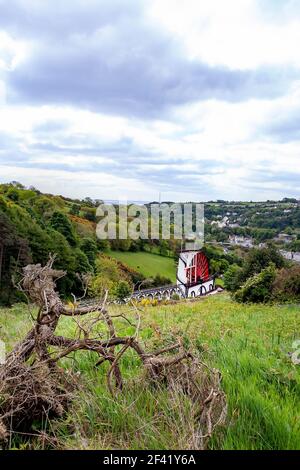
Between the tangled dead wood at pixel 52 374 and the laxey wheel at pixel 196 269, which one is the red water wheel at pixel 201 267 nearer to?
the laxey wheel at pixel 196 269

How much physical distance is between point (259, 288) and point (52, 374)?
15.3m

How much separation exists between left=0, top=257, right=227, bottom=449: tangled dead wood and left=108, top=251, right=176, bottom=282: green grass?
54244 mm

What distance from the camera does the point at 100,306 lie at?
2.71m

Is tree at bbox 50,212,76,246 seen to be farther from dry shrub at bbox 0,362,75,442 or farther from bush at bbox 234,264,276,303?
dry shrub at bbox 0,362,75,442

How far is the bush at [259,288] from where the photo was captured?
649 inches

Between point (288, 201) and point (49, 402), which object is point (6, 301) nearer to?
point (49, 402)

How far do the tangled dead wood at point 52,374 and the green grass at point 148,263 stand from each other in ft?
178

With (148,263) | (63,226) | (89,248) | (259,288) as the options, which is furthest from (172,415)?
(148,263)

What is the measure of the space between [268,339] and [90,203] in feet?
275

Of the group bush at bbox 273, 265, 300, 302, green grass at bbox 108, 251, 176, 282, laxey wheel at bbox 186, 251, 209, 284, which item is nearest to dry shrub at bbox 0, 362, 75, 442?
bush at bbox 273, 265, 300, 302

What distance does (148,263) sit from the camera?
2473 inches

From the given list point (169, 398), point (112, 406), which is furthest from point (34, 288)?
point (169, 398)

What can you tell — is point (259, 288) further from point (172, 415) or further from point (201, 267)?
point (201, 267)

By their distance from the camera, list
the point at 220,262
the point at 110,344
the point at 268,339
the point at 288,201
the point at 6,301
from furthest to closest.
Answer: the point at 288,201
the point at 220,262
the point at 6,301
the point at 268,339
the point at 110,344
